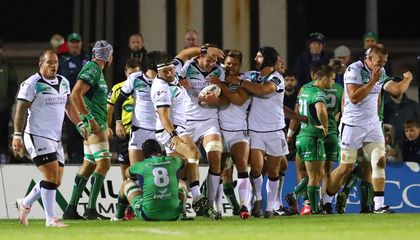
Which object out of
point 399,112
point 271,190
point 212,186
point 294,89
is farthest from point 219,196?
point 399,112

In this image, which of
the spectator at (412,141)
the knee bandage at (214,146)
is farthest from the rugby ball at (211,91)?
the spectator at (412,141)

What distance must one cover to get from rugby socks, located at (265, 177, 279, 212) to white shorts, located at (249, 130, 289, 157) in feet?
1.23

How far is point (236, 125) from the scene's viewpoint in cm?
2273

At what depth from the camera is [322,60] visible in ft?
86.9

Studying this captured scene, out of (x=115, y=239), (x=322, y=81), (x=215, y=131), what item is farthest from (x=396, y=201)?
(x=115, y=239)

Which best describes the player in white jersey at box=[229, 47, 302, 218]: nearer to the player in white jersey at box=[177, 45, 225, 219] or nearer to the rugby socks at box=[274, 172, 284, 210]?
the player in white jersey at box=[177, 45, 225, 219]

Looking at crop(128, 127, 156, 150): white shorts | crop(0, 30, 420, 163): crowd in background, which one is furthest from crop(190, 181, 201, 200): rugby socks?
crop(0, 30, 420, 163): crowd in background

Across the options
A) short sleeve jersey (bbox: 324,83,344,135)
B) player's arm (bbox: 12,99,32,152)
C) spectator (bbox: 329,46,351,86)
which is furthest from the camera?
spectator (bbox: 329,46,351,86)

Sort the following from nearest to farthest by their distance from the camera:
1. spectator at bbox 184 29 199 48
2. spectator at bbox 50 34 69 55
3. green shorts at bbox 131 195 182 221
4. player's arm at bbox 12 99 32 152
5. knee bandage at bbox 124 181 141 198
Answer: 1. player's arm at bbox 12 99 32 152
2. green shorts at bbox 131 195 182 221
3. knee bandage at bbox 124 181 141 198
4. spectator at bbox 184 29 199 48
5. spectator at bbox 50 34 69 55

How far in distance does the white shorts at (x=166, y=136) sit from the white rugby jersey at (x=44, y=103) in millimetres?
1725

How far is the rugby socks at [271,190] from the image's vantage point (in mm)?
23016

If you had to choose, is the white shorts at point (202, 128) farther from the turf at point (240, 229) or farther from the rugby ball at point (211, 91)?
the turf at point (240, 229)

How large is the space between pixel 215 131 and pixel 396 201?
3924 millimetres

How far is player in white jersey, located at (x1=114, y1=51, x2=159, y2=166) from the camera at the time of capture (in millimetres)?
22719
